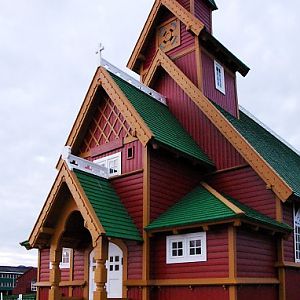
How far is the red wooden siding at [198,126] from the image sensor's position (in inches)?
706

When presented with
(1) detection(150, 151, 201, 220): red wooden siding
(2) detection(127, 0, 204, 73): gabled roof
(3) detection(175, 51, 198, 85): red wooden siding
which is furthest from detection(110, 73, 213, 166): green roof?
(2) detection(127, 0, 204, 73): gabled roof

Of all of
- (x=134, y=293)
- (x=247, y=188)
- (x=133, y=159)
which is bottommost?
Result: (x=134, y=293)

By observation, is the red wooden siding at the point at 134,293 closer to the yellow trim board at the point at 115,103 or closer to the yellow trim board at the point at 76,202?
the yellow trim board at the point at 76,202

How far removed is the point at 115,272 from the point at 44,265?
4883 mm

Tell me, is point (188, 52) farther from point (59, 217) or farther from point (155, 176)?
point (59, 217)

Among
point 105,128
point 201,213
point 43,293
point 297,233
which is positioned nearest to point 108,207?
point 201,213

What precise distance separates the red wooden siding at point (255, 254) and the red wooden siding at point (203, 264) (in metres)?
0.45

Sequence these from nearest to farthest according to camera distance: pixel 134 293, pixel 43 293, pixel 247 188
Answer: pixel 134 293
pixel 247 188
pixel 43 293

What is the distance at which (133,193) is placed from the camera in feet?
54.0

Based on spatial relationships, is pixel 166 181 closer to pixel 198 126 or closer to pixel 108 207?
pixel 108 207

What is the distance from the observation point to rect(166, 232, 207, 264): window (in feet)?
48.1

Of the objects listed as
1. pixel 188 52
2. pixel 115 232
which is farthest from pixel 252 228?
pixel 188 52

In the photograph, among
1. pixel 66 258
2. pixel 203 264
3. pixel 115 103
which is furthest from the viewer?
pixel 66 258

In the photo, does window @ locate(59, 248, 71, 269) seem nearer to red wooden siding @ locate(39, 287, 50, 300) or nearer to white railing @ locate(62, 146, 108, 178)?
red wooden siding @ locate(39, 287, 50, 300)
